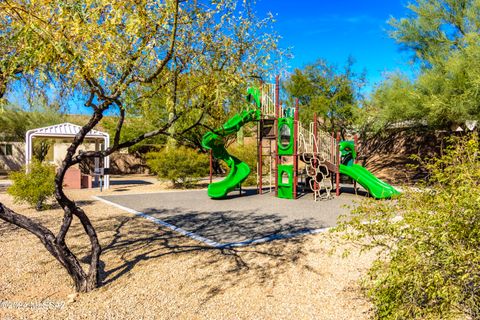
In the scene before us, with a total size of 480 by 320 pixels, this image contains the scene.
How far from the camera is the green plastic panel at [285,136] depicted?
12743 millimetres

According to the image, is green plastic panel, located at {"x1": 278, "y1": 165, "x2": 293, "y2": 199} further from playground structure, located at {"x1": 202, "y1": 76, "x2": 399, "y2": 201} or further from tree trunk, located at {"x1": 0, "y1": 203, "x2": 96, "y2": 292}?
tree trunk, located at {"x1": 0, "y1": 203, "x2": 96, "y2": 292}

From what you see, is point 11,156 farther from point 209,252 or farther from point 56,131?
point 209,252

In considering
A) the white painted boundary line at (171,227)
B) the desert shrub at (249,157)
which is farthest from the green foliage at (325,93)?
the white painted boundary line at (171,227)

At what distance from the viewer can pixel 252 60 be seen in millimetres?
4703

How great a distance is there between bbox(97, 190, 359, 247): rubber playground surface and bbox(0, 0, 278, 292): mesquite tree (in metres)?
2.46

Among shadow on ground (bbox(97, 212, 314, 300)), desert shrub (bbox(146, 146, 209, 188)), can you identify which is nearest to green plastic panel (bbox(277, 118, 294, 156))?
desert shrub (bbox(146, 146, 209, 188))

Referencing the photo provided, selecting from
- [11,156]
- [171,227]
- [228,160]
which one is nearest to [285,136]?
[228,160]

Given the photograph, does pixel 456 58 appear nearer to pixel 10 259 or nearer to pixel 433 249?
pixel 433 249

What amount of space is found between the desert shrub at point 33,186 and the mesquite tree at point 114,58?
529 centimetres

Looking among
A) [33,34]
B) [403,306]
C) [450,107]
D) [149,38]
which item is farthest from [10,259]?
[450,107]

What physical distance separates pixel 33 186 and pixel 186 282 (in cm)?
705

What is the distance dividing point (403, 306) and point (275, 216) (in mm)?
6552

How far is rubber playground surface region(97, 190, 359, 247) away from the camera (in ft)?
23.0

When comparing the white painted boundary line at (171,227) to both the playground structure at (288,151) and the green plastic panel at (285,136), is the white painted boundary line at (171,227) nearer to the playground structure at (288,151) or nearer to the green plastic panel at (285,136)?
the playground structure at (288,151)
